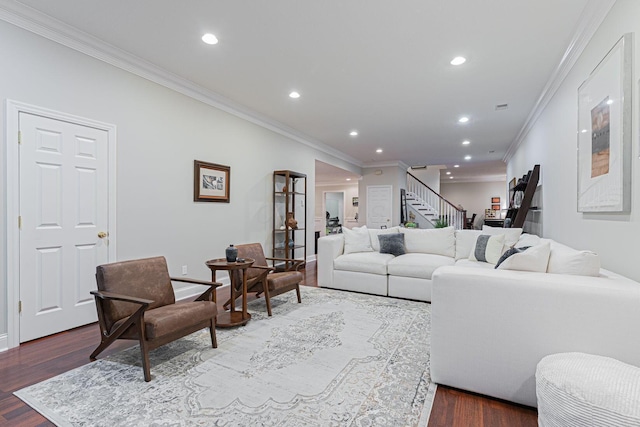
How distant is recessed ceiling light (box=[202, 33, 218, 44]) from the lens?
2850 mm

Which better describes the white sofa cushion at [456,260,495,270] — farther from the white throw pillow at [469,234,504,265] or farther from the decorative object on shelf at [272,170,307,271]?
the decorative object on shelf at [272,170,307,271]

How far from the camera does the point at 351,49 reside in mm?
3068

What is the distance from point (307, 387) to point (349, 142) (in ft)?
19.1

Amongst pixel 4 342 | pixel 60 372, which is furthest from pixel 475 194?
pixel 4 342

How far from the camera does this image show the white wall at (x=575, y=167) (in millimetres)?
1897

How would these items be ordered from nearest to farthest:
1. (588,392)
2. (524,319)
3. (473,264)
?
(588,392), (524,319), (473,264)

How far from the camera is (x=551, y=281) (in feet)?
5.68

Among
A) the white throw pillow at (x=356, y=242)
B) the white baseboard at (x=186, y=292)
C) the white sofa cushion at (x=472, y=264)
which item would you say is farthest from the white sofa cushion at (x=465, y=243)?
the white baseboard at (x=186, y=292)

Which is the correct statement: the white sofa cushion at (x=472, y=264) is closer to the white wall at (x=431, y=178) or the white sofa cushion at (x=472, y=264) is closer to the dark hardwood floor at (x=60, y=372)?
the dark hardwood floor at (x=60, y=372)

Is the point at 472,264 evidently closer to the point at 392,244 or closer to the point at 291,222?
the point at 392,244

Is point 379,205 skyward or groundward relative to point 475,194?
groundward

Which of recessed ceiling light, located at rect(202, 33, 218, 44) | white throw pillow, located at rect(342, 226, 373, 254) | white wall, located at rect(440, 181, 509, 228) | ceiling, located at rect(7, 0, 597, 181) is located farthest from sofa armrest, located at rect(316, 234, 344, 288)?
white wall, located at rect(440, 181, 509, 228)

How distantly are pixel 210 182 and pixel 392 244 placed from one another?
9.29 feet

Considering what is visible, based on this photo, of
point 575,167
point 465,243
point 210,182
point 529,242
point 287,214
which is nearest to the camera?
point 575,167
